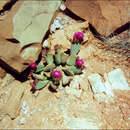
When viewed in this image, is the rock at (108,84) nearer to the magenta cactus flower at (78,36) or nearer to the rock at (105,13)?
the magenta cactus flower at (78,36)

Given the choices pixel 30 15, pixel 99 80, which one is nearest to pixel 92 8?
pixel 30 15

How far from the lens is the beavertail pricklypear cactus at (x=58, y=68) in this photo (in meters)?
3.09

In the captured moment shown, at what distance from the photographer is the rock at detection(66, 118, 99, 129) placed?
8.77 feet

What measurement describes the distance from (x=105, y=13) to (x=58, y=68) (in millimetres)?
1449

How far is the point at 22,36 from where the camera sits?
3.18 meters

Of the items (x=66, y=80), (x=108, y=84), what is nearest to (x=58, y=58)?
(x=66, y=80)

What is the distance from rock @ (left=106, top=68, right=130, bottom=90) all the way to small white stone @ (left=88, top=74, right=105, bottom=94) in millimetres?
203

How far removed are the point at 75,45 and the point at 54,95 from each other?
106cm

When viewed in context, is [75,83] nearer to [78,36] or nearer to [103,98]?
[103,98]

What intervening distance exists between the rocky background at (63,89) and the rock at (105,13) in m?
0.21

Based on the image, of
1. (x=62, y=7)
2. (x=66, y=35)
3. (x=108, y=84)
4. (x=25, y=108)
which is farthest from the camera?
(x=62, y=7)

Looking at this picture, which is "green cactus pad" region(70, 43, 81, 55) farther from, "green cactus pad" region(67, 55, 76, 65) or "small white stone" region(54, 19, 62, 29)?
"small white stone" region(54, 19, 62, 29)

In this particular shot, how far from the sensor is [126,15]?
3418 mm

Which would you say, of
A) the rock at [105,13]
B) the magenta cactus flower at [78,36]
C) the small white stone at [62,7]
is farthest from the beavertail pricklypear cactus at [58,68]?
the small white stone at [62,7]
